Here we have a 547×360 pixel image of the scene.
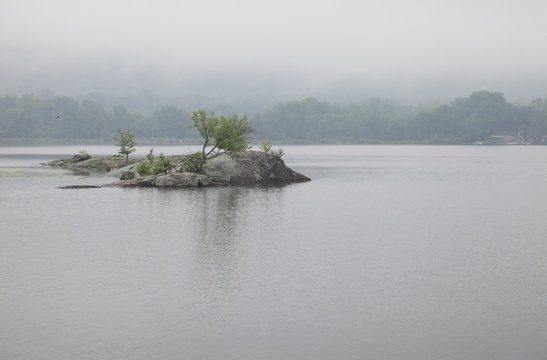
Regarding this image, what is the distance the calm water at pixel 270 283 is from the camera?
14.7m

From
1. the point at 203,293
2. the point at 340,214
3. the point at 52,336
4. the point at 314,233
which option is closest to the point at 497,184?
the point at 340,214

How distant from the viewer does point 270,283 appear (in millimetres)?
20406

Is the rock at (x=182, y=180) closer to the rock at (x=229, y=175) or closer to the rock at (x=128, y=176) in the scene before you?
the rock at (x=229, y=175)

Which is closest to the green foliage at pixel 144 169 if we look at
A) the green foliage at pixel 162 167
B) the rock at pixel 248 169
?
the green foliage at pixel 162 167

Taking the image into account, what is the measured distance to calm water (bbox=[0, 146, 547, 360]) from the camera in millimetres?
14727

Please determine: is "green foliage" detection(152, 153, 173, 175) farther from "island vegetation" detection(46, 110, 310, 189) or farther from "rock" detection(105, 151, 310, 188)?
"rock" detection(105, 151, 310, 188)

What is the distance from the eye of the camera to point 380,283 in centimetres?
2059

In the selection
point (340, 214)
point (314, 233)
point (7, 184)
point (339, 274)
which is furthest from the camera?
point (7, 184)

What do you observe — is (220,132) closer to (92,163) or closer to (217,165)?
(217,165)

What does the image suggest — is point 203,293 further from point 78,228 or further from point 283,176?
point 283,176

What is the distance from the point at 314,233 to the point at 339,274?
985cm

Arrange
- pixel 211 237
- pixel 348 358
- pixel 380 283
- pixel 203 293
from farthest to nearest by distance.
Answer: pixel 211 237 < pixel 380 283 < pixel 203 293 < pixel 348 358

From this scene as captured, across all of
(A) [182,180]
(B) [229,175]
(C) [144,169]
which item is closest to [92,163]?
(C) [144,169]

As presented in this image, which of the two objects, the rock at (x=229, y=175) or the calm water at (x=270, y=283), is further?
the rock at (x=229, y=175)
